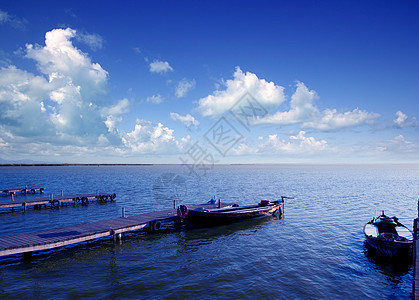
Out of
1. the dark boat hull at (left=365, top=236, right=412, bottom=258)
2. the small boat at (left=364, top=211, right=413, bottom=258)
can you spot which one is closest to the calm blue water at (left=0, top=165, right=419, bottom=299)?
the dark boat hull at (left=365, top=236, right=412, bottom=258)

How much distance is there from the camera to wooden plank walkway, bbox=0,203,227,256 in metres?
17.2

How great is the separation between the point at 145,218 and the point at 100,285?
12467mm

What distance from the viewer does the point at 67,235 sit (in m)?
19.9

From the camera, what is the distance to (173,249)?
20.9 m

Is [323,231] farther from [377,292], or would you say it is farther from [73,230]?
[73,230]

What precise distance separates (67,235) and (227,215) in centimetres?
1564

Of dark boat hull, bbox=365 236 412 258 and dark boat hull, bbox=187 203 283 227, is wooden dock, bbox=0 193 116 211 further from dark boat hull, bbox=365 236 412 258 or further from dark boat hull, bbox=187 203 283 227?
dark boat hull, bbox=365 236 412 258

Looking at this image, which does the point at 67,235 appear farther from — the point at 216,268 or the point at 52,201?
the point at 52,201

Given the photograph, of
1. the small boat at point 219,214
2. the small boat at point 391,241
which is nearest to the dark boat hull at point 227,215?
the small boat at point 219,214

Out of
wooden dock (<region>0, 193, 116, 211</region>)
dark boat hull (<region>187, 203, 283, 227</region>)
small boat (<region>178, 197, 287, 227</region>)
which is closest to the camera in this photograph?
small boat (<region>178, 197, 287, 227</region>)

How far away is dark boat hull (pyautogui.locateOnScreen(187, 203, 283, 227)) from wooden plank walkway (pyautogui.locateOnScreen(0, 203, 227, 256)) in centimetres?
283

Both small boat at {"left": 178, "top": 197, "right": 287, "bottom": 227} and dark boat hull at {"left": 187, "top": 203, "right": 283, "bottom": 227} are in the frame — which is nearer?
small boat at {"left": 178, "top": 197, "right": 287, "bottom": 227}

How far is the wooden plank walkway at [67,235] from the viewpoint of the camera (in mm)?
17203

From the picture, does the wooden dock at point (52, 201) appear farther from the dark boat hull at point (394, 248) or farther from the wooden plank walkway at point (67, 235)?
the dark boat hull at point (394, 248)
